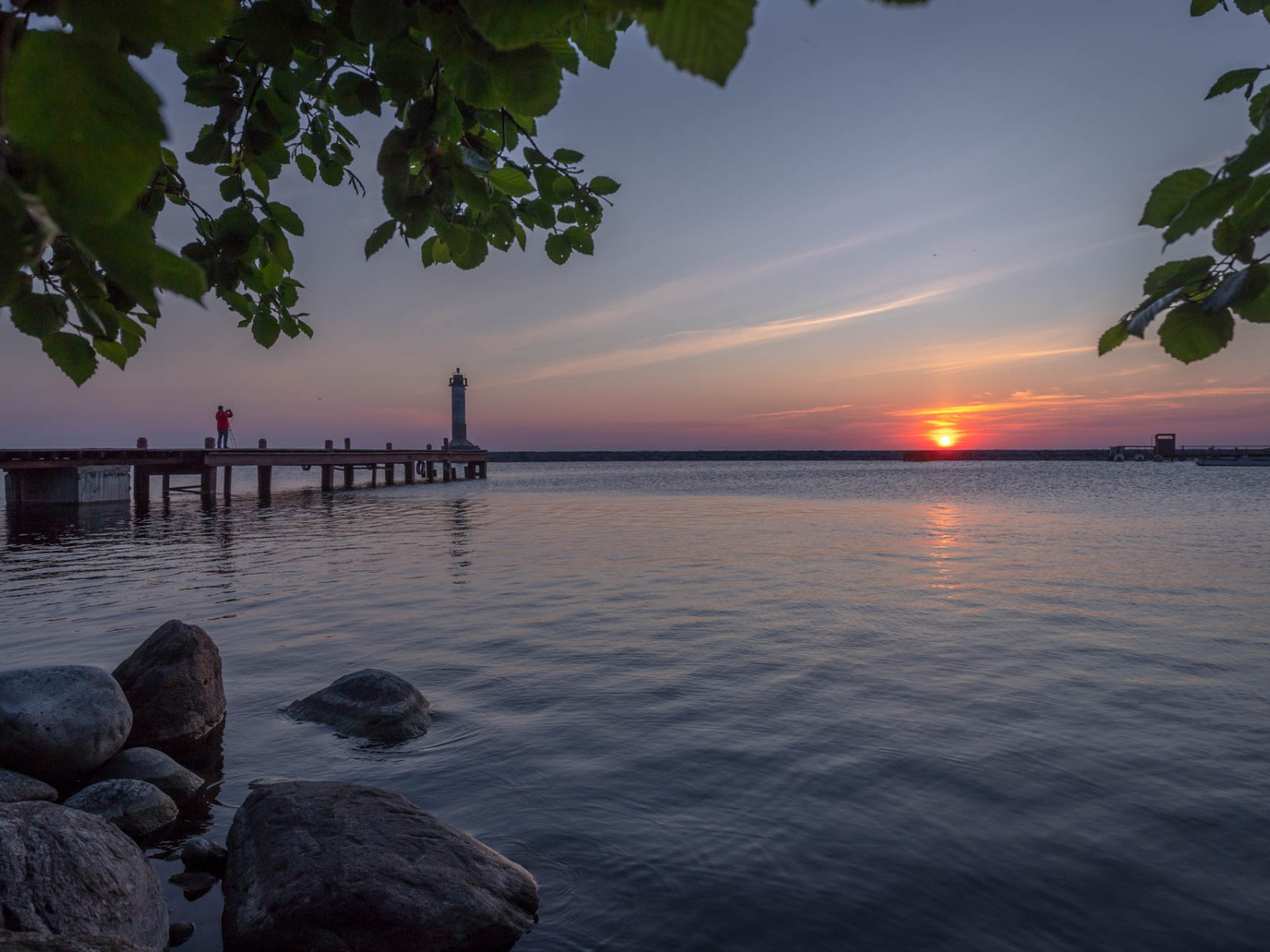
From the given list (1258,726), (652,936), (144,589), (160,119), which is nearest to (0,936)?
(652,936)

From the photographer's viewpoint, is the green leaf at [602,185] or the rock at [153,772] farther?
the rock at [153,772]

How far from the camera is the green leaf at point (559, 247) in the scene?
293 centimetres

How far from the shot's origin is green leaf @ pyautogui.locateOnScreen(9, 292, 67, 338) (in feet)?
6.07

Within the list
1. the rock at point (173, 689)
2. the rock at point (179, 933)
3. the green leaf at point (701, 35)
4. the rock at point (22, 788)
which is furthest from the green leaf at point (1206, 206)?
the rock at point (173, 689)

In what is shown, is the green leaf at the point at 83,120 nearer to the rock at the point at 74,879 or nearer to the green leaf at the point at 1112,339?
the green leaf at the point at 1112,339

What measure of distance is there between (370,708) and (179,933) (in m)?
2.80

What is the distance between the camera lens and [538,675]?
26.5ft

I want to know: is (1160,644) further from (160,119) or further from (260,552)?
(260,552)

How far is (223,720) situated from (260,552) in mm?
12294

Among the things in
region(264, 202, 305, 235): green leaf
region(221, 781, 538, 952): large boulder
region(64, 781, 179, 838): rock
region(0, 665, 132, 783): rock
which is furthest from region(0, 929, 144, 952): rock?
region(0, 665, 132, 783): rock

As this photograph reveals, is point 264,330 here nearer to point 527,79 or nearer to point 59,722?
point 527,79

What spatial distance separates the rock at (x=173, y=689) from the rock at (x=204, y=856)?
1.83 m

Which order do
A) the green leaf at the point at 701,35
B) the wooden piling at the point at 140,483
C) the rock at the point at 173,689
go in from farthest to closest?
the wooden piling at the point at 140,483
the rock at the point at 173,689
the green leaf at the point at 701,35

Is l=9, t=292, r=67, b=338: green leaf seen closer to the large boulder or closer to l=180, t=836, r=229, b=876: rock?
the large boulder
